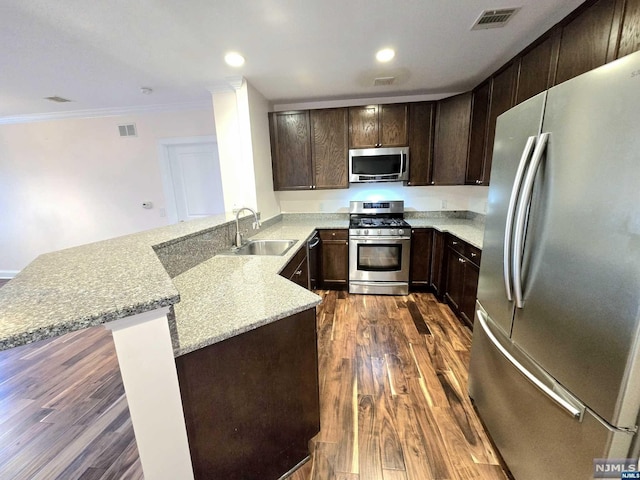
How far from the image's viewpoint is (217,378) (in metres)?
0.98

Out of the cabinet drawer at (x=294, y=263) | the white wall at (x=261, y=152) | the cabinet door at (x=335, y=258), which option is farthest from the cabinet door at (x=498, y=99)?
the white wall at (x=261, y=152)

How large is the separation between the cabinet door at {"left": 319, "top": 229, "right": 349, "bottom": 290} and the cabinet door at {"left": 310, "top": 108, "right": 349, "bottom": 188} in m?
0.69

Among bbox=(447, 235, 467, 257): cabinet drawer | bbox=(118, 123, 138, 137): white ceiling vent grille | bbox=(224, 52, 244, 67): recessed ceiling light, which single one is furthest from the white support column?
bbox=(118, 123, 138, 137): white ceiling vent grille

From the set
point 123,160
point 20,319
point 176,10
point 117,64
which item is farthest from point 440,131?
point 123,160

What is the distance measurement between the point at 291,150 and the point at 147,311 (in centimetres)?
306

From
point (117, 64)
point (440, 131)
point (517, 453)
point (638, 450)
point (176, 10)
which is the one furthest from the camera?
point (440, 131)

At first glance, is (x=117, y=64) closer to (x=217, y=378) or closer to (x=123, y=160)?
(x=123, y=160)

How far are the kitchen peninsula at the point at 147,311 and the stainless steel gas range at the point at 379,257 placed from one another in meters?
1.94

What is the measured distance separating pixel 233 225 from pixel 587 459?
7.84 ft

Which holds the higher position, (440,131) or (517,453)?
(440,131)

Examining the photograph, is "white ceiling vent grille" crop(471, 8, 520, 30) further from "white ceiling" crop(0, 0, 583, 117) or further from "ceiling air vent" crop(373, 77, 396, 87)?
"ceiling air vent" crop(373, 77, 396, 87)

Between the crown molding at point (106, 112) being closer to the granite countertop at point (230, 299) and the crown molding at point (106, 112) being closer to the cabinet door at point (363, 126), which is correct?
the cabinet door at point (363, 126)

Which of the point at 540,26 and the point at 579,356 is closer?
the point at 579,356

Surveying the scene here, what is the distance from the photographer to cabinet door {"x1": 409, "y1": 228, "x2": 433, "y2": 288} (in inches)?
126
